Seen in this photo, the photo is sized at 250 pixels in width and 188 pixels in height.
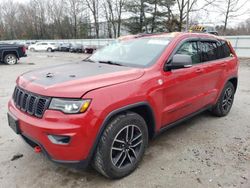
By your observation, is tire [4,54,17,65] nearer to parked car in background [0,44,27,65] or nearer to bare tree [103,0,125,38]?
parked car in background [0,44,27,65]

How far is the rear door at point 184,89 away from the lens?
128 inches

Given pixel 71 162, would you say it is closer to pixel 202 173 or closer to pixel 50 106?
pixel 50 106

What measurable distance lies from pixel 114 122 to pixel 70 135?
1.72 ft

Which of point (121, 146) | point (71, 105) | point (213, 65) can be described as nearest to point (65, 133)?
point (71, 105)

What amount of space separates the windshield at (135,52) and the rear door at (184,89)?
289mm

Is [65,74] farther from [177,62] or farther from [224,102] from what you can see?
[224,102]

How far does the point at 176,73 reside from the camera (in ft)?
11.0

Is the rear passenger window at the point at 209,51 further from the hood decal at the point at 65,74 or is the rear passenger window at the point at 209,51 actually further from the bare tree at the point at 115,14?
the bare tree at the point at 115,14

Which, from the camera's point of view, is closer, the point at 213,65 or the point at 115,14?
the point at 213,65

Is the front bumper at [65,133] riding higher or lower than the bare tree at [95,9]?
lower

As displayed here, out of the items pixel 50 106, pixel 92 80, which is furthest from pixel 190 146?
pixel 50 106

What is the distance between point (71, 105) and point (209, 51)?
2961 mm

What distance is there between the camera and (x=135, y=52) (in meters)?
3.56

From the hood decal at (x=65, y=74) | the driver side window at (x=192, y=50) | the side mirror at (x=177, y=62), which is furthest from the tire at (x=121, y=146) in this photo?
the driver side window at (x=192, y=50)
